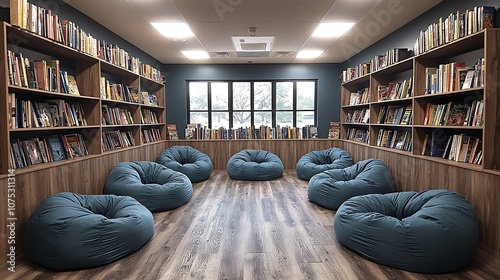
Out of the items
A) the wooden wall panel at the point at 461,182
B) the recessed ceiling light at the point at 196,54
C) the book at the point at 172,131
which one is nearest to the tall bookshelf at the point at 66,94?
the recessed ceiling light at the point at 196,54

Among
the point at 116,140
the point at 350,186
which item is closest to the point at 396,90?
the point at 350,186

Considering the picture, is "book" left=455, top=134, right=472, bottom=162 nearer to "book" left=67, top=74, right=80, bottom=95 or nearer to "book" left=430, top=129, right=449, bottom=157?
"book" left=430, top=129, right=449, bottom=157

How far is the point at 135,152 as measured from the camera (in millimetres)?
5785

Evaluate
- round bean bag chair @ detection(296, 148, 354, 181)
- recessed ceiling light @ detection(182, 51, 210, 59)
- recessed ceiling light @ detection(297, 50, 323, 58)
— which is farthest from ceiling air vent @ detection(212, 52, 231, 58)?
round bean bag chair @ detection(296, 148, 354, 181)

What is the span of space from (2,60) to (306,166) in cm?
526

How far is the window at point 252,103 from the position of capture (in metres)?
8.47

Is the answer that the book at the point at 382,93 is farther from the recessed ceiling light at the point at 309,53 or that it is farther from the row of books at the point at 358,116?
the recessed ceiling light at the point at 309,53

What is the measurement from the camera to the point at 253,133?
8.12 m

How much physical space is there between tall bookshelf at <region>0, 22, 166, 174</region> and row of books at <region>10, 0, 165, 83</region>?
0.07 metres

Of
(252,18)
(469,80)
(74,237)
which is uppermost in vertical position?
(252,18)

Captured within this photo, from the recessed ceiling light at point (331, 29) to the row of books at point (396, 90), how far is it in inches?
48.5

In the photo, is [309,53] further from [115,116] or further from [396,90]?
[115,116]

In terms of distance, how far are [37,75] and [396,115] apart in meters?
5.07

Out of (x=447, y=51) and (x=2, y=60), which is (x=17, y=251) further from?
(x=447, y=51)
